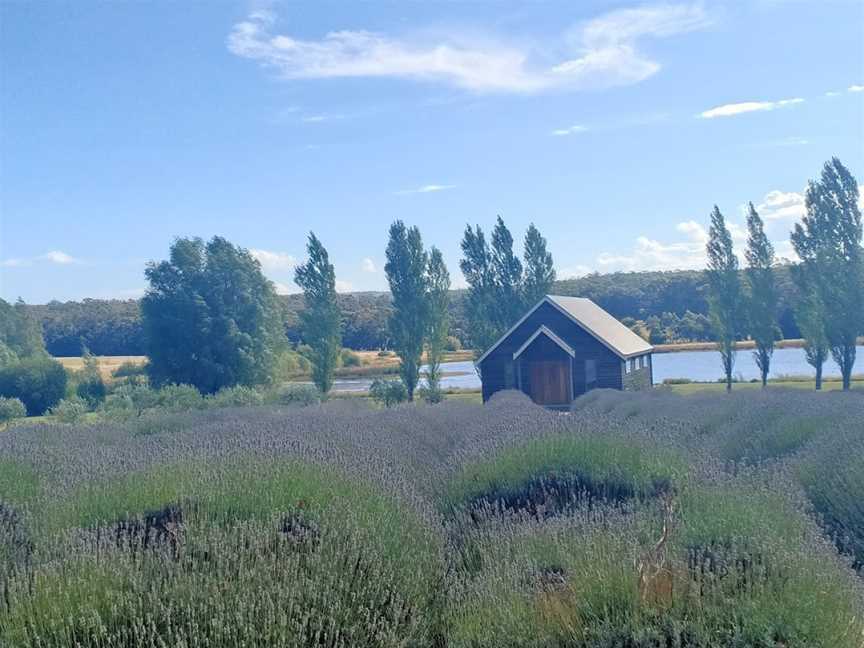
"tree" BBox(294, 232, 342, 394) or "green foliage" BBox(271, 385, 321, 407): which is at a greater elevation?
"tree" BBox(294, 232, 342, 394)

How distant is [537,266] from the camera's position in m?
37.3

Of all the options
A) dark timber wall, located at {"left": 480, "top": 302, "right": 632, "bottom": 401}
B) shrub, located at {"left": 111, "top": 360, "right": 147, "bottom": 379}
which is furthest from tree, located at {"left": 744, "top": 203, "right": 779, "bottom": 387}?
shrub, located at {"left": 111, "top": 360, "right": 147, "bottom": 379}

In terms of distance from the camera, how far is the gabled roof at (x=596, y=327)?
29.4 metres

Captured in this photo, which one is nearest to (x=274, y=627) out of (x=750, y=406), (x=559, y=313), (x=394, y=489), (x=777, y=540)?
(x=394, y=489)

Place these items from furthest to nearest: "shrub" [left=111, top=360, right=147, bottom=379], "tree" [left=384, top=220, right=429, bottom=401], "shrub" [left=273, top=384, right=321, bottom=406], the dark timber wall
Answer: "shrub" [left=111, top=360, right=147, bottom=379] < "tree" [left=384, top=220, right=429, bottom=401] < the dark timber wall < "shrub" [left=273, top=384, right=321, bottom=406]

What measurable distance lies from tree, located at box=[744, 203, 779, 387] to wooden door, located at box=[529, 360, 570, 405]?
8502 mm

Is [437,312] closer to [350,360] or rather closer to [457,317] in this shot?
[350,360]

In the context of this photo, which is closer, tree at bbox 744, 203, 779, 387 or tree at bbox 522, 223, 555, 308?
tree at bbox 744, 203, 779, 387

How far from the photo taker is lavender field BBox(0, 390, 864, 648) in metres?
3.88

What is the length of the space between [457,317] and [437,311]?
2739 centimetres

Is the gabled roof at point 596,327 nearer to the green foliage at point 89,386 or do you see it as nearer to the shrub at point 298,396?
the shrub at point 298,396

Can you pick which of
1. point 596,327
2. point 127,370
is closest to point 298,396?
point 596,327

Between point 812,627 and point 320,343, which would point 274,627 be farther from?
point 320,343

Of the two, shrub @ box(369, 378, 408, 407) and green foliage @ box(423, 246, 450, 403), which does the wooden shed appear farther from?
green foliage @ box(423, 246, 450, 403)
